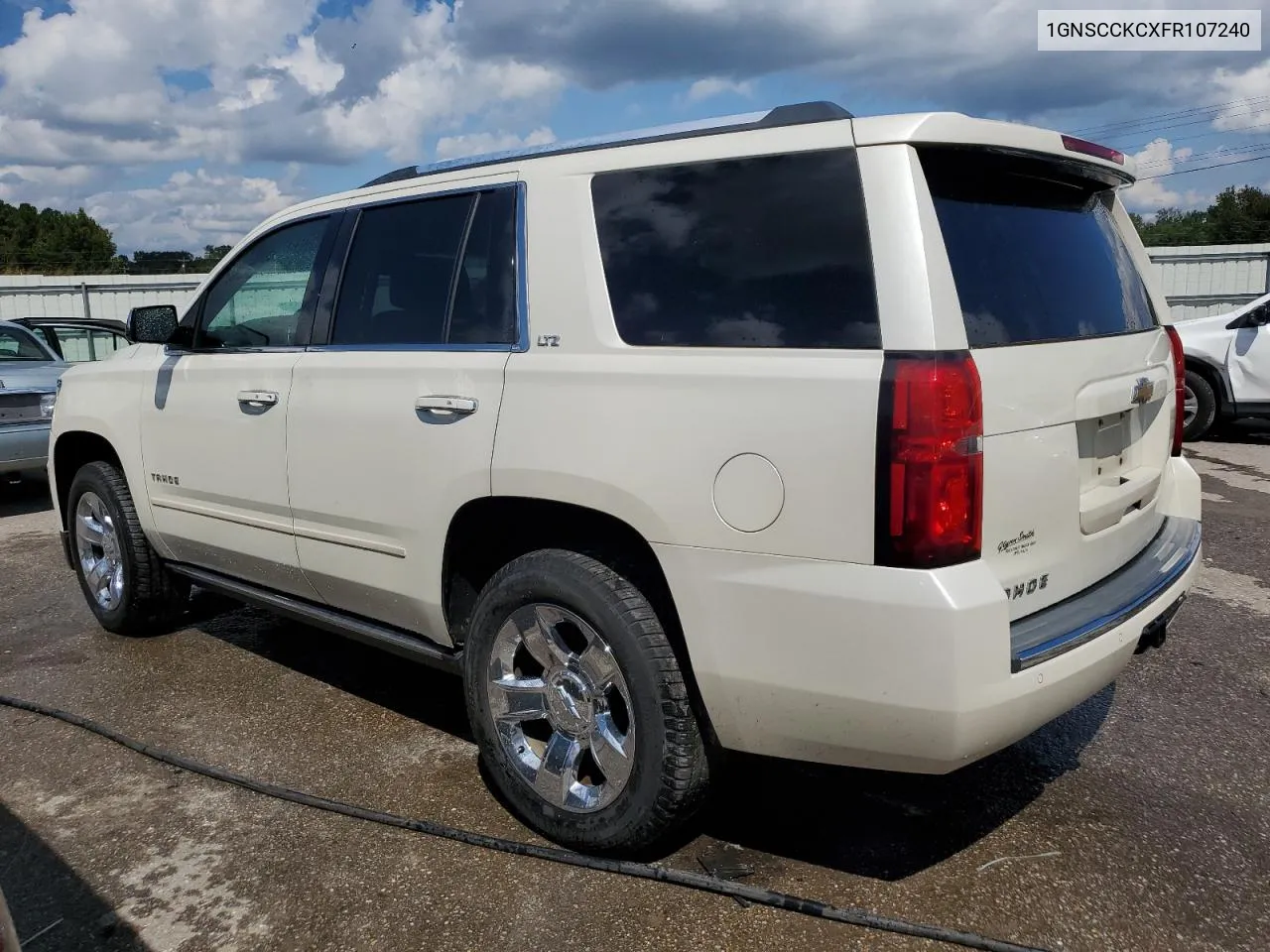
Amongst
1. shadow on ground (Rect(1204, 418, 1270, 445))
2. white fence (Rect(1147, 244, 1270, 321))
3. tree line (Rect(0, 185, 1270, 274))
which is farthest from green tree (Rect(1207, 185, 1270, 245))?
shadow on ground (Rect(1204, 418, 1270, 445))

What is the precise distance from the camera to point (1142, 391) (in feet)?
9.93

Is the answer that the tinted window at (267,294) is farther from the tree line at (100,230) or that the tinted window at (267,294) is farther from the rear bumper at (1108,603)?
the tree line at (100,230)

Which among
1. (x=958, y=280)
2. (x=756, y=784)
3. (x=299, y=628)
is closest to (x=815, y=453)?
(x=958, y=280)

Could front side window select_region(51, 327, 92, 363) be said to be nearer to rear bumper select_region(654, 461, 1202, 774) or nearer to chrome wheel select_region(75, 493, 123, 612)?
chrome wheel select_region(75, 493, 123, 612)

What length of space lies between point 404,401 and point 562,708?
3.60 feet

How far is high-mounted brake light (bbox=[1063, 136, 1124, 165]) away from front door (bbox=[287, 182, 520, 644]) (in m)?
1.61

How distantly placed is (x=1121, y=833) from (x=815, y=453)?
1644mm

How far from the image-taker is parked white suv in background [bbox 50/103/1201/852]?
92.6 inches

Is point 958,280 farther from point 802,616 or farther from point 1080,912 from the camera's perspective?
point 1080,912

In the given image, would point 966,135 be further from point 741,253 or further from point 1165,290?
point 1165,290

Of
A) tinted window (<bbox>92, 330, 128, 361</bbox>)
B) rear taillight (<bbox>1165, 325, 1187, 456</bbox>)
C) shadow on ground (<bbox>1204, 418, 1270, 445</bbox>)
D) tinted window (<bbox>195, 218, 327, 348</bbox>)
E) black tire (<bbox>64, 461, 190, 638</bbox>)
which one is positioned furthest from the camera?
tinted window (<bbox>92, 330, 128, 361</bbox>)

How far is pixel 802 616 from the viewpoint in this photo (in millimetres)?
2426

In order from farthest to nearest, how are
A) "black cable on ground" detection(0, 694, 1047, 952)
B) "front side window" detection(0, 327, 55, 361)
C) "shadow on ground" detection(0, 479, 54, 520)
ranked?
"front side window" detection(0, 327, 55, 361), "shadow on ground" detection(0, 479, 54, 520), "black cable on ground" detection(0, 694, 1047, 952)

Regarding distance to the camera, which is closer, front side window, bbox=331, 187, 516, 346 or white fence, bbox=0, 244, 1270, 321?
front side window, bbox=331, 187, 516, 346
